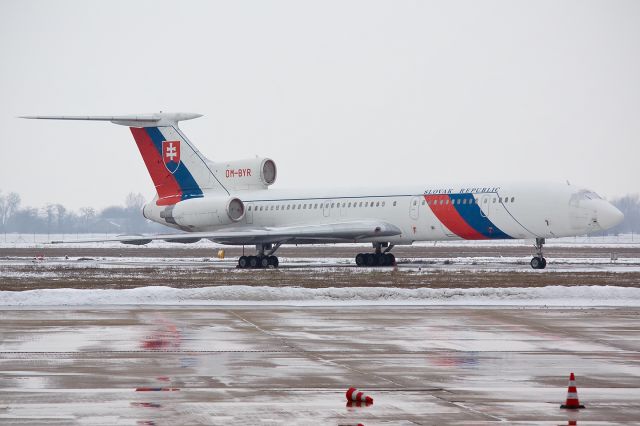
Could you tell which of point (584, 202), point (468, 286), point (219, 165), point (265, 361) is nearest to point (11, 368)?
point (265, 361)

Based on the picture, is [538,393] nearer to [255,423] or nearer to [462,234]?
[255,423]

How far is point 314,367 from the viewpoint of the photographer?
543 inches

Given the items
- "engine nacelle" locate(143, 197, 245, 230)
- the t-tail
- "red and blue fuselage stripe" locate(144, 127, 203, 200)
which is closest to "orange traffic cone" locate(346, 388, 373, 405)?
"engine nacelle" locate(143, 197, 245, 230)

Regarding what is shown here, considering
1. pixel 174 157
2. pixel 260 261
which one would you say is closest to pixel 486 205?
pixel 260 261

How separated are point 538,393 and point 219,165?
38.6 metres

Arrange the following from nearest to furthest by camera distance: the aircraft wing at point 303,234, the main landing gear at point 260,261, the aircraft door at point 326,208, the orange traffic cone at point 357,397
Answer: the orange traffic cone at point 357,397, the aircraft wing at point 303,234, the main landing gear at point 260,261, the aircraft door at point 326,208

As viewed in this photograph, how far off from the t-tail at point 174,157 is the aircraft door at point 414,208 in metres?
10.1

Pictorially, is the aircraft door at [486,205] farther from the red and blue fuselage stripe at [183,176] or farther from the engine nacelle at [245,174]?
the red and blue fuselage stripe at [183,176]

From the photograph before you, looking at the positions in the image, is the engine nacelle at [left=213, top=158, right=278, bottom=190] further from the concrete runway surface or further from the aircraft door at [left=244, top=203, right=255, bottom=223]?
the concrete runway surface

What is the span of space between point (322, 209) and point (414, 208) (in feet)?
16.2

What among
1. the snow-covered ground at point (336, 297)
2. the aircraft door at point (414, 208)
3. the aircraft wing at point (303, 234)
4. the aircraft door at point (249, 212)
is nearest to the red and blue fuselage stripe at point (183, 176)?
the aircraft door at point (249, 212)

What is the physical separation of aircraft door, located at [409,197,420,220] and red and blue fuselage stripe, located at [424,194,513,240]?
625 millimetres

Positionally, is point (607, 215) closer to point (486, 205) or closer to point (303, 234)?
point (486, 205)

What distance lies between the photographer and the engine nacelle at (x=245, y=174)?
48.8 m
